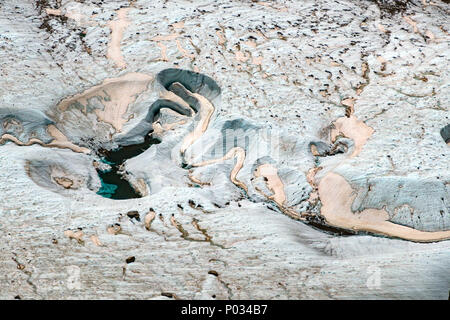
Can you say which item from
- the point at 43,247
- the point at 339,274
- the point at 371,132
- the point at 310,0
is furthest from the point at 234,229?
the point at 310,0

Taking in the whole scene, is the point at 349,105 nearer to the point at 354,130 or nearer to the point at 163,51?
the point at 354,130

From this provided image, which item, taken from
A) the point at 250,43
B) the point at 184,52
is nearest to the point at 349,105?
the point at 250,43

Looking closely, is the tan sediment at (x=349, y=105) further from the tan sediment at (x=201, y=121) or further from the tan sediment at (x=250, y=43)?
the tan sediment at (x=201, y=121)

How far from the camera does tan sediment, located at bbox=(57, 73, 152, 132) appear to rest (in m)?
14.5

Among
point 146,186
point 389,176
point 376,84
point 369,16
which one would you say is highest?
point 369,16

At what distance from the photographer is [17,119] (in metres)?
13.3

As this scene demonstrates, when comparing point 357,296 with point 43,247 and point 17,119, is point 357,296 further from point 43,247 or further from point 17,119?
point 17,119

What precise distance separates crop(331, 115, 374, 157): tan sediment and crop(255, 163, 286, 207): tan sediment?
2.16 metres

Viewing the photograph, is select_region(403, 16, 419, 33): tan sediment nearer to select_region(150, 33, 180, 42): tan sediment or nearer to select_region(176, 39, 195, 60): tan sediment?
select_region(176, 39, 195, 60): tan sediment

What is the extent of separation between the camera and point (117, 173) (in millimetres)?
13250

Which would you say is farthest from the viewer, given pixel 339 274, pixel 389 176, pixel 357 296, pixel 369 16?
pixel 369 16

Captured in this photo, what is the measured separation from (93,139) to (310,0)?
10439 millimetres

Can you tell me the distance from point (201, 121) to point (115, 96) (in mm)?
3027

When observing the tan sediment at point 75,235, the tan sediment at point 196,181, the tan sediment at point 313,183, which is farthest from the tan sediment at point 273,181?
the tan sediment at point 75,235
